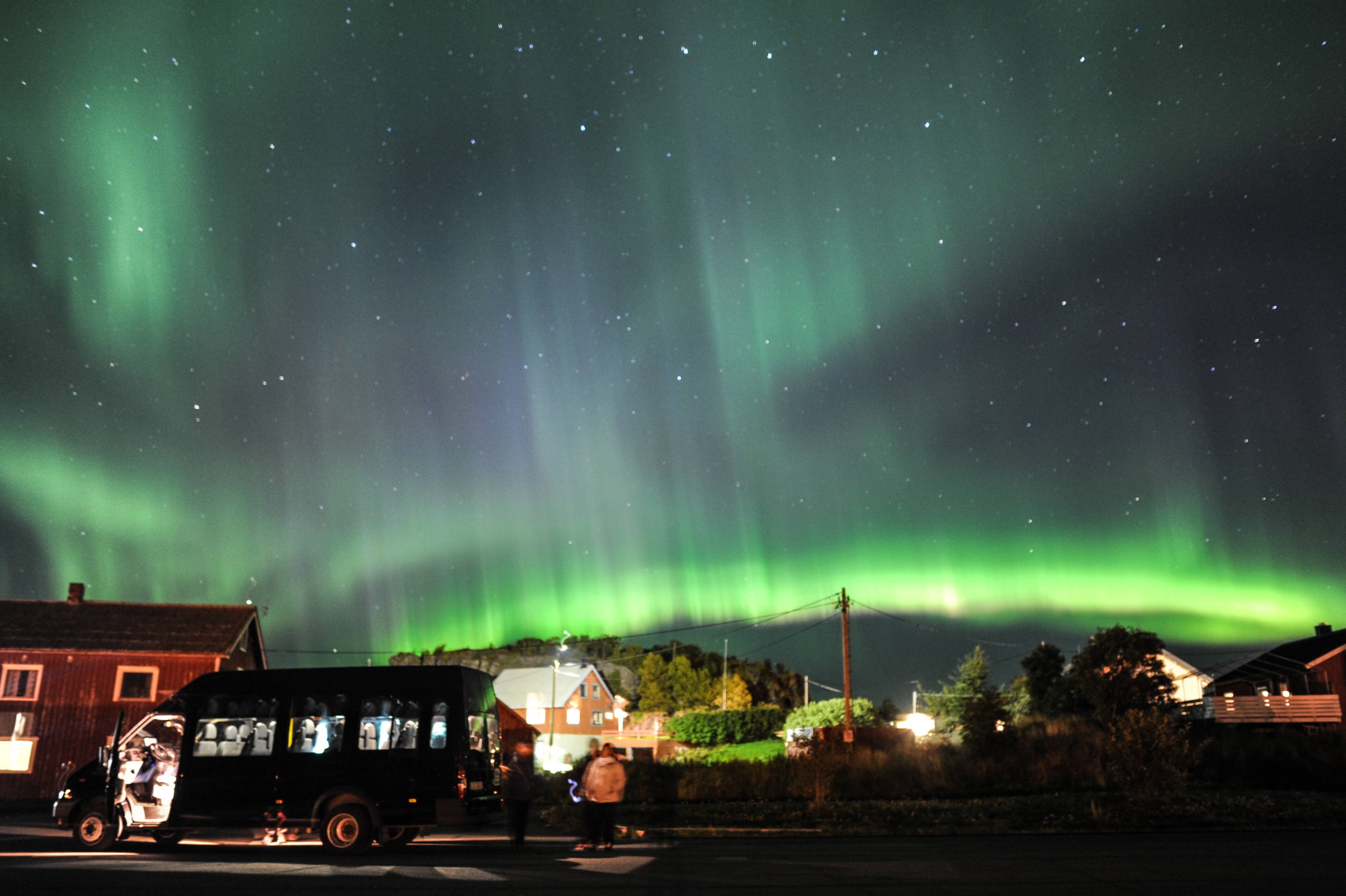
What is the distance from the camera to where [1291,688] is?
56688 millimetres

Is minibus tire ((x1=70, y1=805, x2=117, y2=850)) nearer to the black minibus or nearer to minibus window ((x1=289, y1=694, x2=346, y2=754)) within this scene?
the black minibus

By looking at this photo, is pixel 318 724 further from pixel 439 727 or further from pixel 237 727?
pixel 439 727

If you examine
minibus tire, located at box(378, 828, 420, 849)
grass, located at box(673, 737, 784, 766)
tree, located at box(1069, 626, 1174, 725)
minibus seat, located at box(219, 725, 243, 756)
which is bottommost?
grass, located at box(673, 737, 784, 766)

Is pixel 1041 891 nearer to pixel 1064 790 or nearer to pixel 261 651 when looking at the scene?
pixel 1064 790

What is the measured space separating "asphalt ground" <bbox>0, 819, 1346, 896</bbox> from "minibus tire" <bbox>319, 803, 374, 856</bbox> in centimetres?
23

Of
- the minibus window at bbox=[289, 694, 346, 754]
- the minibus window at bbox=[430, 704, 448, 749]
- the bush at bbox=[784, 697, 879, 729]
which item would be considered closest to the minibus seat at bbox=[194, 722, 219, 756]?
the minibus window at bbox=[289, 694, 346, 754]

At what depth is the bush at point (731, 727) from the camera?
207ft

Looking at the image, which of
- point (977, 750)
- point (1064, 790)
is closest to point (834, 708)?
point (977, 750)

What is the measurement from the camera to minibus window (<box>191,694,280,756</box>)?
14.8 m

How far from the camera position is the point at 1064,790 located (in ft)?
82.1

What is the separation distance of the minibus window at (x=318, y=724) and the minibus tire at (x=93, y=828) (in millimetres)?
3367

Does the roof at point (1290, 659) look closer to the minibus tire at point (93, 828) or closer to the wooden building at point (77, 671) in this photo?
the wooden building at point (77, 671)

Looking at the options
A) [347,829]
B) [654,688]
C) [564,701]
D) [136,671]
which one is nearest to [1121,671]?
[347,829]

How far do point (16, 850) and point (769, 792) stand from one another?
16.8 meters
